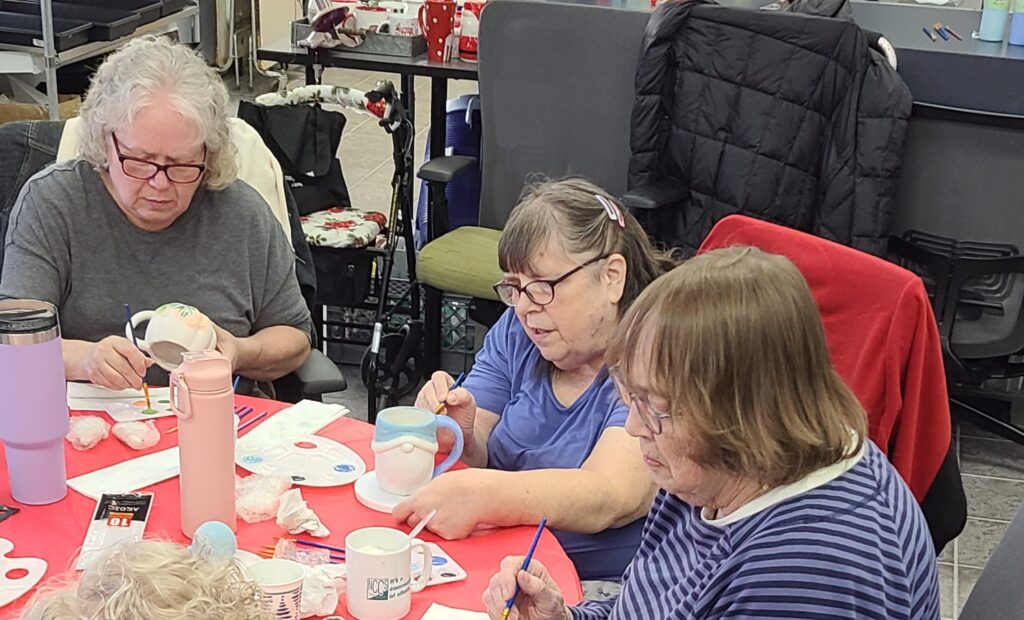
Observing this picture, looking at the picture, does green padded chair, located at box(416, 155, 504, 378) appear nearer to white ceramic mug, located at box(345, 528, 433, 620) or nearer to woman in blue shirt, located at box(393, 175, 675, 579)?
woman in blue shirt, located at box(393, 175, 675, 579)

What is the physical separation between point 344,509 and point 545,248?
0.52 meters

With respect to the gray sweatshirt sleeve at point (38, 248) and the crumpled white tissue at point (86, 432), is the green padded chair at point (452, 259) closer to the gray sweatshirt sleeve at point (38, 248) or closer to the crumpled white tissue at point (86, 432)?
the gray sweatshirt sleeve at point (38, 248)

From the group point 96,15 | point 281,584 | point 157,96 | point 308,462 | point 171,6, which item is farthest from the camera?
point 171,6

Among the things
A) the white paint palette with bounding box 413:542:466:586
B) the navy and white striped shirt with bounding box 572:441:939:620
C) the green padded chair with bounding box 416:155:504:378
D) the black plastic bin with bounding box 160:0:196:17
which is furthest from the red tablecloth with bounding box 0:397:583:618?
the black plastic bin with bounding box 160:0:196:17

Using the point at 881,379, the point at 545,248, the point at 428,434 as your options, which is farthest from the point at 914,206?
the point at 428,434

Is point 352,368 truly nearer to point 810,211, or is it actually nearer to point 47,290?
point 810,211

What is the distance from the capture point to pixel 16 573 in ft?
4.72

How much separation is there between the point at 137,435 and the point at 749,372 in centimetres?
103

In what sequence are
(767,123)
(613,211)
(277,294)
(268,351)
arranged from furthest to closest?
(767,123) → (277,294) → (268,351) → (613,211)

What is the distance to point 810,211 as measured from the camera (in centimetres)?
332

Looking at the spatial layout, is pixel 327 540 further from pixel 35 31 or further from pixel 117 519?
pixel 35 31

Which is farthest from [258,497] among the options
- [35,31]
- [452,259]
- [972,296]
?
[35,31]

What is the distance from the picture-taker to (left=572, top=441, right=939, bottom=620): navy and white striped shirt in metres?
1.15

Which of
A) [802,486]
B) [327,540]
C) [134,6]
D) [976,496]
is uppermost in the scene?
[134,6]
